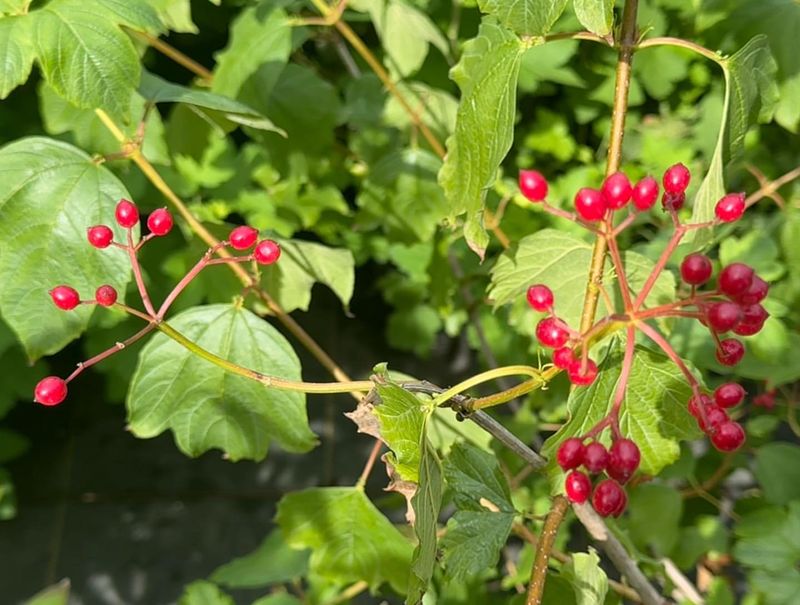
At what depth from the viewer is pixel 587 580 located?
79 centimetres

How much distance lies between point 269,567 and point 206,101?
73cm

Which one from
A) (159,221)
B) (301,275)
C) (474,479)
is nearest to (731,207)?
(474,479)

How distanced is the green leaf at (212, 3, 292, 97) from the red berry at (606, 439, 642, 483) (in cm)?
79

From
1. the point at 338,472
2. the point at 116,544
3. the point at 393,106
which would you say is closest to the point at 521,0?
the point at 393,106

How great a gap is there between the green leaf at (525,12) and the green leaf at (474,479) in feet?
1.31

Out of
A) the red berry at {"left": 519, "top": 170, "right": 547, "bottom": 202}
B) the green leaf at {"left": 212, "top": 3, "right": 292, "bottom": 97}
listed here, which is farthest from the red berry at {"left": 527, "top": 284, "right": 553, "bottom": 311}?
the green leaf at {"left": 212, "top": 3, "right": 292, "bottom": 97}

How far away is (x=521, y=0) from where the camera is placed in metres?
0.69

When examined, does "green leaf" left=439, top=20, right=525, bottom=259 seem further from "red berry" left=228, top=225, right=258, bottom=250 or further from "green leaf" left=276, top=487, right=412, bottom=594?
"green leaf" left=276, top=487, right=412, bottom=594

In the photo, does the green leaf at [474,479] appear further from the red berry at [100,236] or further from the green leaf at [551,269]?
the red berry at [100,236]

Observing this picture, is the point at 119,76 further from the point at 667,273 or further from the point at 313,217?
the point at 313,217

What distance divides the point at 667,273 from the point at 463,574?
37 cm

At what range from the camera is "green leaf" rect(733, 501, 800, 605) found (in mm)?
1170

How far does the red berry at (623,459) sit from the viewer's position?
0.64m

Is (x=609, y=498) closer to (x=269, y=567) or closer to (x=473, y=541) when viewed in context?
(x=473, y=541)
